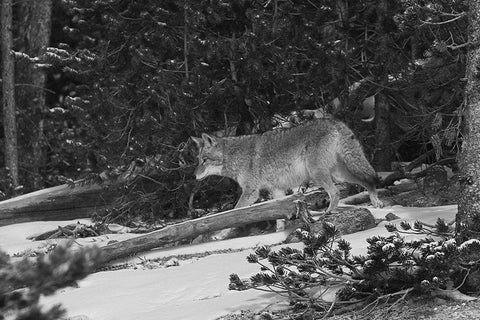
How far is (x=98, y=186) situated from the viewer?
52.0 feet

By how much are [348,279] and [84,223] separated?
8.65 m

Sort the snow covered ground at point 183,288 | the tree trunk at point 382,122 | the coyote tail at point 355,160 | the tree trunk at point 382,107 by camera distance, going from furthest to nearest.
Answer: the tree trunk at point 382,122, the tree trunk at point 382,107, the coyote tail at point 355,160, the snow covered ground at point 183,288

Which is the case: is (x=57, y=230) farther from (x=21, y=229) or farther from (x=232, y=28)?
(x=232, y=28)

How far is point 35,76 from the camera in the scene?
2323 centimetres

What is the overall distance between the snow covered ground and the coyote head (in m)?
2.29

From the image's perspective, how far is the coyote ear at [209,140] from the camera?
44.4 feet

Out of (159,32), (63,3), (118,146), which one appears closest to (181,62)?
(159,32)

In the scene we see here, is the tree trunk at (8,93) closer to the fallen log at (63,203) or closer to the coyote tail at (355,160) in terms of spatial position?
the fallen log at (63,203)

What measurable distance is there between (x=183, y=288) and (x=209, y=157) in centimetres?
497

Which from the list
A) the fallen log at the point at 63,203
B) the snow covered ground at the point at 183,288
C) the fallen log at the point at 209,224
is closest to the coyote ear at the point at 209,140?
the fallen log at the point at 63,203

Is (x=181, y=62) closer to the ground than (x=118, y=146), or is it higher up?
higher up

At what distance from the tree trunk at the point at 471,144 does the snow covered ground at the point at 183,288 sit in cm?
166

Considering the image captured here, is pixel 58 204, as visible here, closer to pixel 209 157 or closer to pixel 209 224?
pixel 209 157

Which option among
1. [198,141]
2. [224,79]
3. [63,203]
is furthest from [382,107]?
[63,203]
